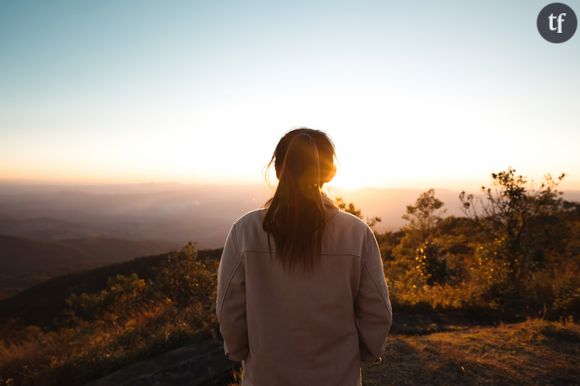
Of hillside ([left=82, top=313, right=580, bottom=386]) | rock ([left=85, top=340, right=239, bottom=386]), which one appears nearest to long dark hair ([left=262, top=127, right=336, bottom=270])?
hillside ([left=82, top=313, right=580, bottom=386])

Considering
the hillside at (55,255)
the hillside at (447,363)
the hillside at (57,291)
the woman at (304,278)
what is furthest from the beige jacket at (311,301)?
the hillside at (55,255)

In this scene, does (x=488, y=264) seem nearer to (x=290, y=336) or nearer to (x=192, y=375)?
(x=192, y=375)

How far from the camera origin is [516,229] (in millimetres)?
12320

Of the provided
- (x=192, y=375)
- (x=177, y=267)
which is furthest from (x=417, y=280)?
(x=192, y=375)

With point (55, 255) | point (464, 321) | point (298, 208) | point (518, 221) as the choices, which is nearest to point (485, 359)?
point (464, 321)

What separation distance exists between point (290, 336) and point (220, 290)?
0.47m

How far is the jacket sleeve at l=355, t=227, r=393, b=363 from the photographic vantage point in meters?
1.99

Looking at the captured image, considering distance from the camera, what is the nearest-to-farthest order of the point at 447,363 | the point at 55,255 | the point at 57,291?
the point at 447,363 → the point at 57,291 → the point at 55,255

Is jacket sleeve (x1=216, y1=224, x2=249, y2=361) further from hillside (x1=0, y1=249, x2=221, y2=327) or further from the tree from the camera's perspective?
hillside (x1=0, y1=249, x2=221, y2=327)

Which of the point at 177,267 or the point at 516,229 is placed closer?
the point at 516,229

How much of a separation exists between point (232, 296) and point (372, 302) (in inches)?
30.9

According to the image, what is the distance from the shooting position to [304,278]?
1916 millimetres

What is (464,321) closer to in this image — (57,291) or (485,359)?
(485,359)

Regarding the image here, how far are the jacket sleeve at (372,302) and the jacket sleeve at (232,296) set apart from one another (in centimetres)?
66
